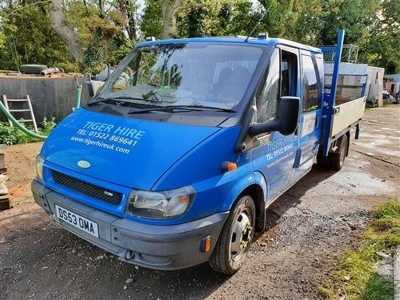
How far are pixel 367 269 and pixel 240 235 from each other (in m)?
1.29

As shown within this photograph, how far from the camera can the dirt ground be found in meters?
2.84

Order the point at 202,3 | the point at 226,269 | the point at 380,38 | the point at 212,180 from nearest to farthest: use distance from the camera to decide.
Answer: the point at 212,180 < the point at 226,269 < the point at 202,3 < the point at 380,38

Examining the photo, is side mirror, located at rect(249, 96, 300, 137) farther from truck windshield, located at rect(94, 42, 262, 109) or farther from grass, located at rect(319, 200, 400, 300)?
grass, located at rect(319, 200, 400, 300)

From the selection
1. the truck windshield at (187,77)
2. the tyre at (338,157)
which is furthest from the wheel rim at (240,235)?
the tyre at (338,157)

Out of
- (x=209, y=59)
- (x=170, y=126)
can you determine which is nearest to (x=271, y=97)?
(x=209, y=59)

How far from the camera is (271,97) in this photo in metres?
3.17

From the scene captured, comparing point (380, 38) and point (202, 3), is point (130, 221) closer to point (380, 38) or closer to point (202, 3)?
point (202, 3)

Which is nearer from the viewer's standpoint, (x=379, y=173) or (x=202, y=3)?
(x=379, y=173)

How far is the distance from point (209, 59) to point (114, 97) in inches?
40.9

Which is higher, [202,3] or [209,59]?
[202,3]

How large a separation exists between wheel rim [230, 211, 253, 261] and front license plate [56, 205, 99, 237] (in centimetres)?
115

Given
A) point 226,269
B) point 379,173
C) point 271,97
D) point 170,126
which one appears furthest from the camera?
point 379,173

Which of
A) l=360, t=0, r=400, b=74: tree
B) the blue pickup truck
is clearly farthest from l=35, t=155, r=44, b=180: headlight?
l=360, t=0, r=400, b=74: tree

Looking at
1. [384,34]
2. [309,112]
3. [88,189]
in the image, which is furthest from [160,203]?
[384,34]
